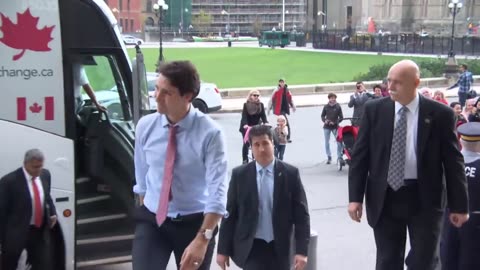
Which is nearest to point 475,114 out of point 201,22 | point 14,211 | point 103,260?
point 103,260

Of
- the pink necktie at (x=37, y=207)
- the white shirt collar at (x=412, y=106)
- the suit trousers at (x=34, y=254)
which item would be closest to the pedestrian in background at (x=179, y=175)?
the white shirt collar at (x=412, y=106)

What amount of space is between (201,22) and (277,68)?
79395mm

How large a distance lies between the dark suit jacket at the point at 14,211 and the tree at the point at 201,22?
119 meters

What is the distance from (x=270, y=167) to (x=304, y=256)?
0.68 meters

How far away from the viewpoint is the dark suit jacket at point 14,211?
6.27m

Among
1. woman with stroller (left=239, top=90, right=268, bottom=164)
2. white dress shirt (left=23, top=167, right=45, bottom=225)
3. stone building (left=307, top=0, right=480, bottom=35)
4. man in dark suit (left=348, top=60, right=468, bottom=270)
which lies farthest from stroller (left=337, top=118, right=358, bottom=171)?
stone building (left=307, top=0, right=480, bottom=35)

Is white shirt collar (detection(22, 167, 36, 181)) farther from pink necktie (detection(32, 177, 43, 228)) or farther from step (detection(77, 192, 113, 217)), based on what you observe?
step (detection(77, 192, 113, 217))

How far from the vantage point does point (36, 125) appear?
21.4ft

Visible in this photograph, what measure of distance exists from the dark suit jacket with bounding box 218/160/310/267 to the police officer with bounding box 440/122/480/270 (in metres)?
1.38

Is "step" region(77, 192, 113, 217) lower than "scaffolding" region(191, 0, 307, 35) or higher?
lower

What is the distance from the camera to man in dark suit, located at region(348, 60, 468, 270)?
509 centimetres

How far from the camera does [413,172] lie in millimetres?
5105

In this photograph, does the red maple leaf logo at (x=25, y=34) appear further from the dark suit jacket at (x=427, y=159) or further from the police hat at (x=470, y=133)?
the police hat at (x=470, y=133)

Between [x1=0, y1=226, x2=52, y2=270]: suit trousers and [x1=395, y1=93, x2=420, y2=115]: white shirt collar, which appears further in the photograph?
[x1=0, y1=226, x2=52, y2=270]: suit trousers
